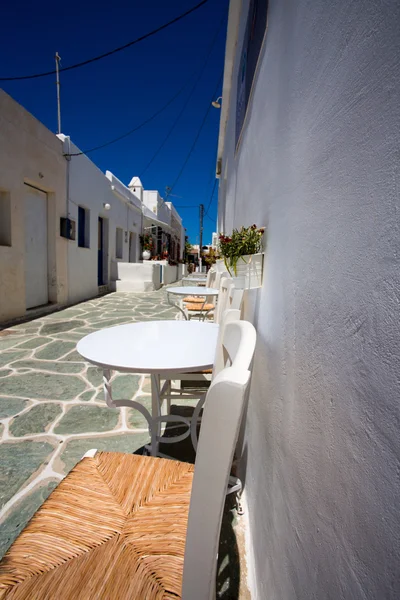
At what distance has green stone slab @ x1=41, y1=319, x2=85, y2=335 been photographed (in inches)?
172

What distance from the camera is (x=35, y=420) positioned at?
82.4 inches

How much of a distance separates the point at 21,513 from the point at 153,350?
103cm

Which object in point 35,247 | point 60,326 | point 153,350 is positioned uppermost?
point 35,247

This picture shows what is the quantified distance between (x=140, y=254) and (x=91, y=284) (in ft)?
16.6

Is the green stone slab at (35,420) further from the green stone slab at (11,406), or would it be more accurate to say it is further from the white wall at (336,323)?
the white wall at (336,323)

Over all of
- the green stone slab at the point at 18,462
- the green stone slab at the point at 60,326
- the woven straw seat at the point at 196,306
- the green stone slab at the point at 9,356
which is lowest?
the green stone slab at the point at 18,462

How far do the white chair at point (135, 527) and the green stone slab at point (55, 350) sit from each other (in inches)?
107

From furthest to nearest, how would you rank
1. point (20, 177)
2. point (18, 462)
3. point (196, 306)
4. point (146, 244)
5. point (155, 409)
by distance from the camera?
point (146, 244)
point (20, 177)
point (196, 306)
point (18, 462)
point (155, 409)

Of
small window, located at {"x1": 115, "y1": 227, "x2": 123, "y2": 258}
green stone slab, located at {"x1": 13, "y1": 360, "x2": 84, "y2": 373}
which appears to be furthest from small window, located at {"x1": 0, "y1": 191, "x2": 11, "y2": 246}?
small window, located at {"x1": 115, "y1": 227, "x2": 123, "y2": 258}

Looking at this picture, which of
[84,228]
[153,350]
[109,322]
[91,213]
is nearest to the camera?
[153,350]

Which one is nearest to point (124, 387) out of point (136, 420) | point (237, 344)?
point (136, 420)

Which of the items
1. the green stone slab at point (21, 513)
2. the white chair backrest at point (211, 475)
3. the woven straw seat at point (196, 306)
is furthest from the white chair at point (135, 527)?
the woven straw seat at point (196, 306)

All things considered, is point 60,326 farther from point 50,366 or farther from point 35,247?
point 35,247

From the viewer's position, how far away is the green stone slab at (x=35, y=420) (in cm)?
198
